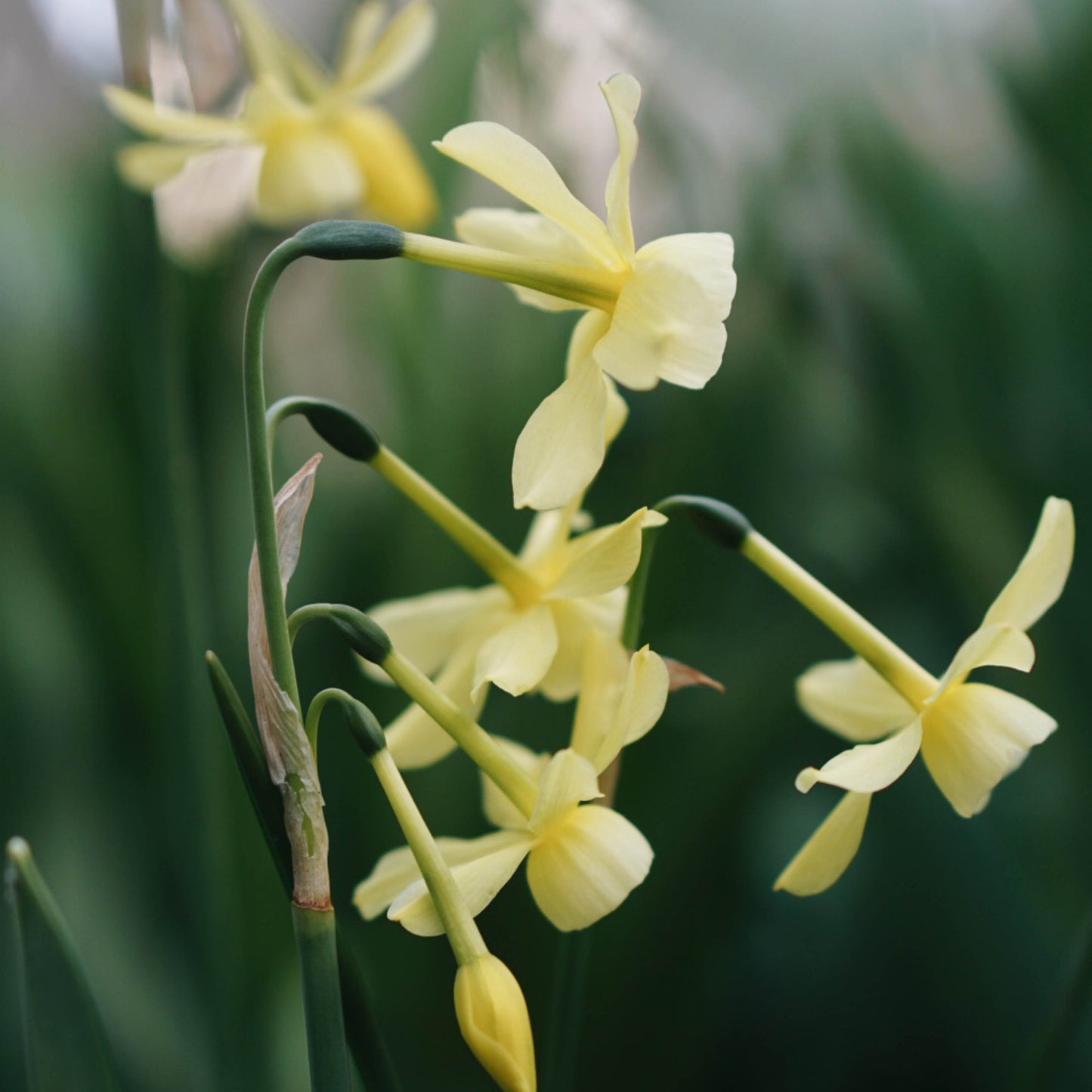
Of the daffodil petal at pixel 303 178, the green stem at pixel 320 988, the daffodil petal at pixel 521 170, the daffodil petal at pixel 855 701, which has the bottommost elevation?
the green stem at pixel 320 988

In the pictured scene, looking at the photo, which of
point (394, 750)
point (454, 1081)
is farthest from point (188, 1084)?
point (394, 750)

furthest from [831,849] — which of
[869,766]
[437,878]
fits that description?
[437,878]

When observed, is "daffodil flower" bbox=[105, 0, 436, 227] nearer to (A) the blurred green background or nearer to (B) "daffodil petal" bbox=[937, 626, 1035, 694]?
(A) the blurred green background

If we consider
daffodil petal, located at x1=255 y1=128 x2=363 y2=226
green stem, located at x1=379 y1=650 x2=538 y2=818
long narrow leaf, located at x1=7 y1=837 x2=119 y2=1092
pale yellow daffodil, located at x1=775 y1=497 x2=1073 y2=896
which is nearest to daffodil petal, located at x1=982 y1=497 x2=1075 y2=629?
pale yellow daffodil, located at x1=775 y1=497 x2=1073 y2=896

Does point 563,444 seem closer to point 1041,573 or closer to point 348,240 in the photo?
point 348,240

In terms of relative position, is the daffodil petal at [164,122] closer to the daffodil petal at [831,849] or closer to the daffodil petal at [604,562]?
the daffodil petal at [604,562]

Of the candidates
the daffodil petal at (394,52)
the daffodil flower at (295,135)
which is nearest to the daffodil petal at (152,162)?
the daffodil flower at (295,135)
